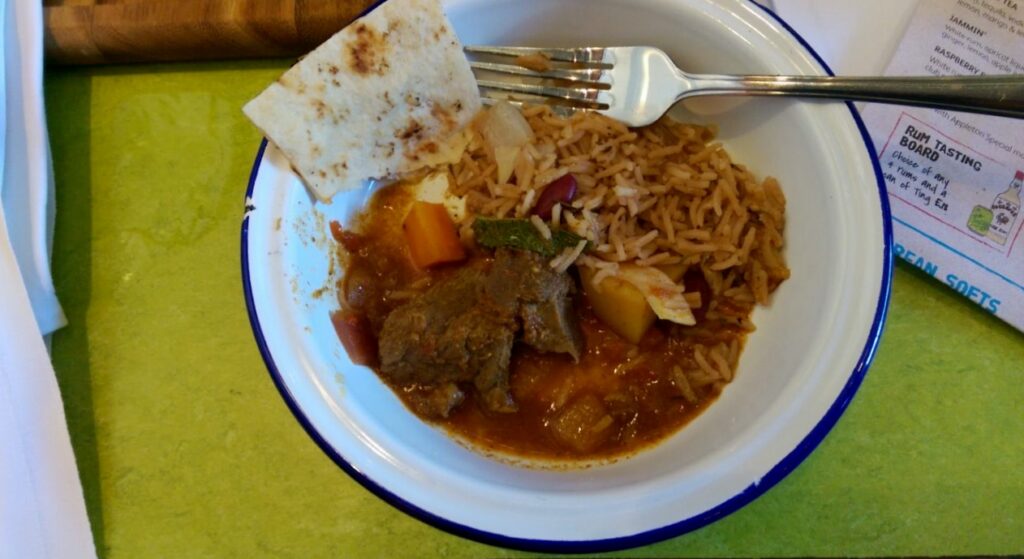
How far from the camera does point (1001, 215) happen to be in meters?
2.03

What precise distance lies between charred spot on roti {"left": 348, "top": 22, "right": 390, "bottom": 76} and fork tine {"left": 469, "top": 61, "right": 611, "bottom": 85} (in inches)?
11.0

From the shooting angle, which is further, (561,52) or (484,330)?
(561,52)

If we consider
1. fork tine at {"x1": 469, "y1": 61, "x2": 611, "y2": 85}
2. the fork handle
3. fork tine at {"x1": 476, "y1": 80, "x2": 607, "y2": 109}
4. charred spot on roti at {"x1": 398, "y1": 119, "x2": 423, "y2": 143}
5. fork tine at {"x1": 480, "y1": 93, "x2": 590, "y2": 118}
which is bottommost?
charred spot on roti at {"x1": 398, "y1": 119, "x2": 423, "y2": 143}

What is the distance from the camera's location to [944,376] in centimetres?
202

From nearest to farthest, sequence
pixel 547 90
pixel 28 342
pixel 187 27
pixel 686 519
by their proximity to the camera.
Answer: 1. pixel 686 519
2. pixel 28 342
3. pixel 547 90
4. pixel 187 27

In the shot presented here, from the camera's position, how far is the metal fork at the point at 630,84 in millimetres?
1742

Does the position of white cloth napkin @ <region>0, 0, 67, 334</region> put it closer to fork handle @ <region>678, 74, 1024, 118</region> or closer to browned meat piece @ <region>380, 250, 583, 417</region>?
browned meat piece @ <region>380, 250, 583, 417</region>

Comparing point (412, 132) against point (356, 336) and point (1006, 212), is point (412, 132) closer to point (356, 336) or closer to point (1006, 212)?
point (356, 336)

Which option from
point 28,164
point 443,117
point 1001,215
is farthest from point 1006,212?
point 28,164

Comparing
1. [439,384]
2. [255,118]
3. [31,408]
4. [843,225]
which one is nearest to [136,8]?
[255,118]

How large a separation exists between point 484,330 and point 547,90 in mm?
→ 746

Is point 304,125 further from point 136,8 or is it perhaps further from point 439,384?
point 136,8

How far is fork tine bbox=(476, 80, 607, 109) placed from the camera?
81.5 inches

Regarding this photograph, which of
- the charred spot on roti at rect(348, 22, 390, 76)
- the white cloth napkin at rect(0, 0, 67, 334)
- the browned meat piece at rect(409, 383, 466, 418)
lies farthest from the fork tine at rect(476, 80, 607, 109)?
the white cloth napkin at rect(0, 0, 67, 334)
